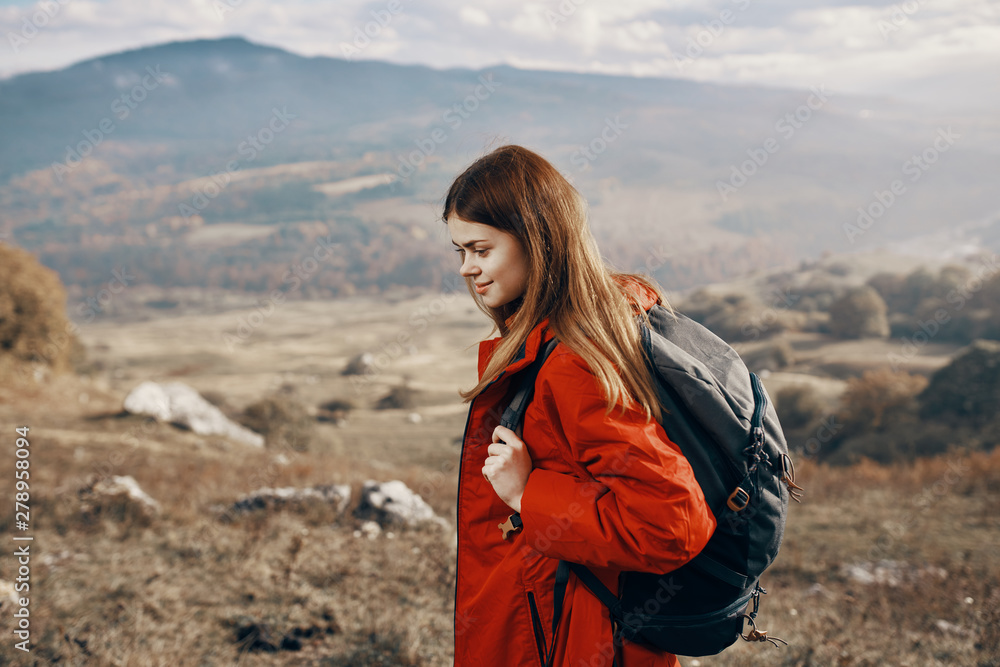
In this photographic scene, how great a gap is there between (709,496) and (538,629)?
60cm

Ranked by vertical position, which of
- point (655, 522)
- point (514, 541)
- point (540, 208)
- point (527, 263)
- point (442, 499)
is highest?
point (540, 208)

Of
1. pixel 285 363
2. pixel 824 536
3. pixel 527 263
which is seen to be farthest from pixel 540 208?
pixel 285 363

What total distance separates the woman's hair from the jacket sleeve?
0.51 ft

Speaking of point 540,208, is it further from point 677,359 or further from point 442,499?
point 442,499

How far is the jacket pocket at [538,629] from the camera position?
1.62 m

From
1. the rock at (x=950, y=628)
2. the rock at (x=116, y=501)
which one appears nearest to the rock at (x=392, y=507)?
the rock at (x=116, y=501)

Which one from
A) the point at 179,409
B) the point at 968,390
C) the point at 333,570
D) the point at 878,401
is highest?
the point at 333,570

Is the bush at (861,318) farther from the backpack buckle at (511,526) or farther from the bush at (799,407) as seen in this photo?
the backpack buckle at (511,526)

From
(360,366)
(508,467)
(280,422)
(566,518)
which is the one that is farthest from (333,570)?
(360,366)

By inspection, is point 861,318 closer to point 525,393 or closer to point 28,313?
point 28,313

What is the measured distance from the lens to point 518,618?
5.42 ft

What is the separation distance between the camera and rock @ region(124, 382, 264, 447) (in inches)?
526

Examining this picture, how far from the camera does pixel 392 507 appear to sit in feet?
19.7

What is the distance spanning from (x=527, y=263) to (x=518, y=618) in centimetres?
98
